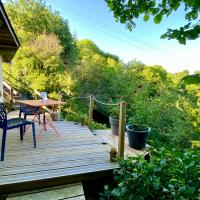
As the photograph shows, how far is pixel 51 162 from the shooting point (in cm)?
327

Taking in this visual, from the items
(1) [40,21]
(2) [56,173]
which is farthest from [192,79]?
(1) [40,21]

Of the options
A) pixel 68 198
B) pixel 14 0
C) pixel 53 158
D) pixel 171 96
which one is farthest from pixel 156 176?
pixel 14 0

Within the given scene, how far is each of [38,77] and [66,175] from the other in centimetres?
825

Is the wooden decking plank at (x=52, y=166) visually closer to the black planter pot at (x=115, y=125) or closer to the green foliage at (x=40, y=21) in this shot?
the black planter pot at (x=115, y=125)

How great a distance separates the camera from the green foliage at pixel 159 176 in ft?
5.73

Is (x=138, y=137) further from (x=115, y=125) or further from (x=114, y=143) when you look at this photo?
(x=115, y=125)

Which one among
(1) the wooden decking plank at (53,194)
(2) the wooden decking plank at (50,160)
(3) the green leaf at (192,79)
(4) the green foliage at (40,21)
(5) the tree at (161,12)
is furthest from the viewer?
(4) the green foliage at (40,21)

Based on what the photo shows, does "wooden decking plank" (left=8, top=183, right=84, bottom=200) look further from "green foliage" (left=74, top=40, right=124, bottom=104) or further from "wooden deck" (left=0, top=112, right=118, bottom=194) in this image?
"green foliage" (left=74, top=40, right=124, bottom=104)

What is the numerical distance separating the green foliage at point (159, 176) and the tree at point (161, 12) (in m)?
1.24

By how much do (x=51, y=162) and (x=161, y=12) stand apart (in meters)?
2.87

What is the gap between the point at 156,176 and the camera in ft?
6.86

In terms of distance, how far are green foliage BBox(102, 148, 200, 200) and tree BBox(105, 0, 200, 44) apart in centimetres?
124

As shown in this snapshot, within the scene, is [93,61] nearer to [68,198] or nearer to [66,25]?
[66,25]

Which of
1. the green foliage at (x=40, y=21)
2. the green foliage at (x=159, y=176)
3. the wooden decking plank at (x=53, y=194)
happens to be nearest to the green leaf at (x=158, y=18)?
the green foliage at (x=159, y=176)
